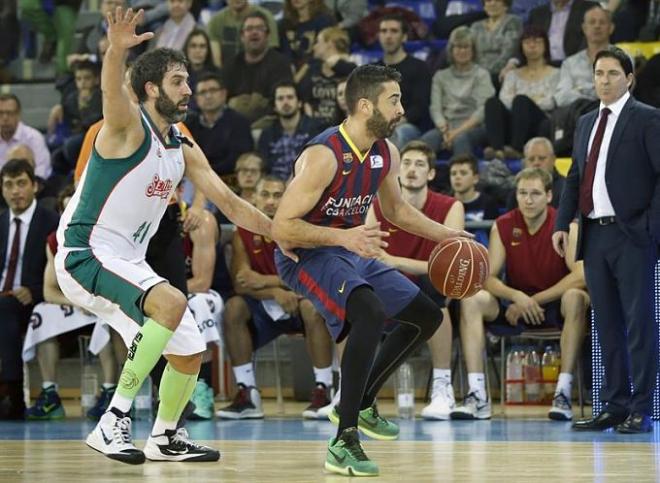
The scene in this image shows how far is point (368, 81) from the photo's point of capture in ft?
19.3

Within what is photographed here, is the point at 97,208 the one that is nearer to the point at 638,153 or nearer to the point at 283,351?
the point at 638,153

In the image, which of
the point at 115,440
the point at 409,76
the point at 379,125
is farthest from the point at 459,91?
the point at 115,440

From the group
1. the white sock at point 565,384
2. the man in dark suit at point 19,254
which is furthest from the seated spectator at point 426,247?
the man in dark suit at point 19,254

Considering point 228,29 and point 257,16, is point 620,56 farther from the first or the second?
point 228,29

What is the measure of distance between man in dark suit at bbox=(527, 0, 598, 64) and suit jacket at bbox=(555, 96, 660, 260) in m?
3.76

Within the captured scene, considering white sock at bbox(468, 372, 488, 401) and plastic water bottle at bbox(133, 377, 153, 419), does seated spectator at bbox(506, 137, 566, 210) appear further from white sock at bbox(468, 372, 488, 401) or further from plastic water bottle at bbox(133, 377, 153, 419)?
plastic water bottle at bbox(133, 377, 153, 419)

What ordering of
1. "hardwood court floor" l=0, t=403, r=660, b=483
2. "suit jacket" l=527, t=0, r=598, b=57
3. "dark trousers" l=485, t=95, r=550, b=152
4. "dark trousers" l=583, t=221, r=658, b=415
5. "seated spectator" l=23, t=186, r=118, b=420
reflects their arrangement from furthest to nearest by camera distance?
"suit jacket" l=527, t=0, r=598, b=57
"dark trousers" l=485, t=95, r=550, b=152
"seated spectator" l=23, t=186, r=118, b=420
"dark trousers" l=583, t=221, r=658, b=415
"hardwood court floor" l=0, t=403, r=660, b=483

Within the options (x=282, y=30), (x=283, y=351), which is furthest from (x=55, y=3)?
(x=283, y=351)

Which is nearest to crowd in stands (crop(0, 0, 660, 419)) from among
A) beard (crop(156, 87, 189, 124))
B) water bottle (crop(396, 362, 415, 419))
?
water bottle (crop(396, 362, 415, 419))

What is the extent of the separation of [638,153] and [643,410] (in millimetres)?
1460

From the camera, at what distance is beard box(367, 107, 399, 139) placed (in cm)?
585

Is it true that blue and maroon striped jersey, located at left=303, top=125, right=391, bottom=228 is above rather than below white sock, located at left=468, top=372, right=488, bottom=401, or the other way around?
above

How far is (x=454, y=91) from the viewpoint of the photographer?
444 inches

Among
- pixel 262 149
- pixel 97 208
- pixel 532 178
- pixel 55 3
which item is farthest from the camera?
pixel 55 3
